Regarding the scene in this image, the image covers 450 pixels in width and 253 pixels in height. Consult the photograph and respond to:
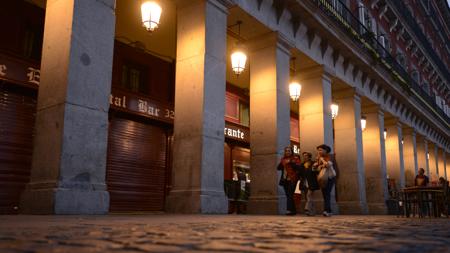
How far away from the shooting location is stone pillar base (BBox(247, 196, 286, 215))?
11.4 metres

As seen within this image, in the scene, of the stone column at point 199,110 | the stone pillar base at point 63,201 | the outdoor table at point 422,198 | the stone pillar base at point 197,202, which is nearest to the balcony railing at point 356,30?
the stone column at point 199,110

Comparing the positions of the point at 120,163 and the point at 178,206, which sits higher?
the point at 120,163

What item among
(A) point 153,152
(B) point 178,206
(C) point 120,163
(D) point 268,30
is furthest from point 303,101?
(B) point 178,206

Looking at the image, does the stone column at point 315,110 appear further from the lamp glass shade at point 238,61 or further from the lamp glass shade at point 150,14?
the lamp glass shade at point 150,14

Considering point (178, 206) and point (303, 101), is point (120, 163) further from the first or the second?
point (303, 101)

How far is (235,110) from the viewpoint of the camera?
1788cm

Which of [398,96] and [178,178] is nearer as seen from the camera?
[178,178]

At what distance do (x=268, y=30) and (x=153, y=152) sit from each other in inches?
211

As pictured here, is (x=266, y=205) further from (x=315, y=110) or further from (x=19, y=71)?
(x=19, y=71)

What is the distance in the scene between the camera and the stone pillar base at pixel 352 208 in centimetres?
1659

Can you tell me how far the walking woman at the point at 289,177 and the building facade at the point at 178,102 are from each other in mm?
805

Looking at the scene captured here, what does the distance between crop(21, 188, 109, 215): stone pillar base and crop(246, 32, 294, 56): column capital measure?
7213mm

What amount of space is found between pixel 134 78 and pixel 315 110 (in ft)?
20.1

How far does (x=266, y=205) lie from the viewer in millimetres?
11617
